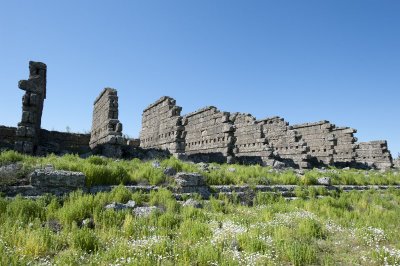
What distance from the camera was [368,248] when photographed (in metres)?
5.95

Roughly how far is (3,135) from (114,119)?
883 centimetres

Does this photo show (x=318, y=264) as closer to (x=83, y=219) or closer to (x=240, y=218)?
(x=240, y=218)

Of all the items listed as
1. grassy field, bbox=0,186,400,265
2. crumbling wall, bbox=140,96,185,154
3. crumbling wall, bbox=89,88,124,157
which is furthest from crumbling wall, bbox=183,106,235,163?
grassy field, bbox=0,186,400,265

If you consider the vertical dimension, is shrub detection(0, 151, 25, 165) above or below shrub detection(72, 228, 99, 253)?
above

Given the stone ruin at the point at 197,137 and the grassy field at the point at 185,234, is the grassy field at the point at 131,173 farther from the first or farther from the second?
the stone ruin at the point at 197,137

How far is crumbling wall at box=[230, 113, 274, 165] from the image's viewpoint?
2017 cm

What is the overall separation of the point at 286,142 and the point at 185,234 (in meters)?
19.7

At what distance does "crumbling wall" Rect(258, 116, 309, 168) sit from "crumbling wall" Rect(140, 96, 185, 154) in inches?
316

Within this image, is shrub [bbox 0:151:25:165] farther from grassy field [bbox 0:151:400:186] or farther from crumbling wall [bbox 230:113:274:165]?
crumbling wall [bbox 230:113:274:165]

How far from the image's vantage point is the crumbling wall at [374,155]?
26.9 m

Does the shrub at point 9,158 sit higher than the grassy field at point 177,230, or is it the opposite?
the shrub at point 9,158

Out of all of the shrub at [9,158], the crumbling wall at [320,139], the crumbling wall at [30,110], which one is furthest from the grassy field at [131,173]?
the crumbling wall at [320,139]

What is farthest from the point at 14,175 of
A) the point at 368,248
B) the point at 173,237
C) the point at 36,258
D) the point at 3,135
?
the point at 3,135

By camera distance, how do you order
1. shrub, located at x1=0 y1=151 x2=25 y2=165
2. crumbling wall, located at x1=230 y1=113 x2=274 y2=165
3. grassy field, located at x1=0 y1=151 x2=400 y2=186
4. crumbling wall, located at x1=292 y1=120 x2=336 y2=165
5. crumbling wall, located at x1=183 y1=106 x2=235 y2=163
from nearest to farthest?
grassy field, located at x1=0 y1=151 x2=400 y2=186
shrub, located at x1=0 y1=151 x2=25 y2=165
crumbling wall, located at x1=183 y1=106 x2=235 y2=163
crumbling wall, located at x1=230 y1=113 x2=274 y2=165
crumbling wall, located at x1=292 y1=120 x2=336 y2=165
